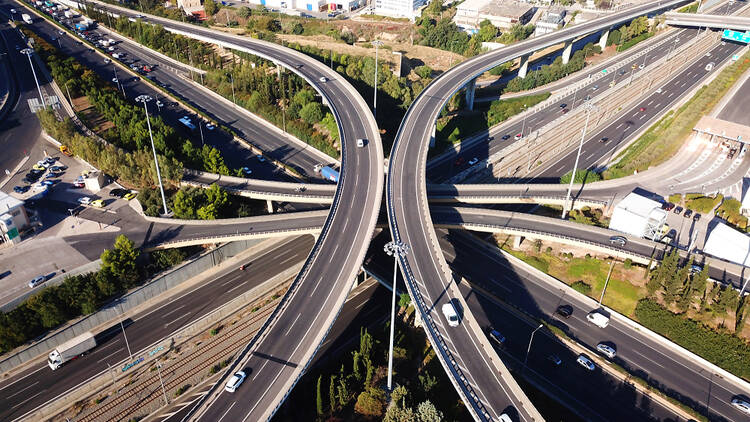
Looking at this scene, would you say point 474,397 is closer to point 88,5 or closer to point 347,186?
point 347,186

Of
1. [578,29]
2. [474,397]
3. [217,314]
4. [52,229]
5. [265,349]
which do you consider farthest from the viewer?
[578,29]

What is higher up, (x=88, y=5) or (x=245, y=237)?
(x=88, y=5)

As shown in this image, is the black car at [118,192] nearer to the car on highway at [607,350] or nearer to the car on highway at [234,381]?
the car on highway at [234,381]

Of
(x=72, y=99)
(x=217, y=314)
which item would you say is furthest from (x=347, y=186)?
(x=72, y=99)

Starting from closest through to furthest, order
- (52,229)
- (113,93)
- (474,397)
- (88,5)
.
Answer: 1. (474,397)
2. (52,229)
3. (113,93)
4. (88,5)

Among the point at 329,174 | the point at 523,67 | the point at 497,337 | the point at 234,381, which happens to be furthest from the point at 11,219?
the point at 523,67
